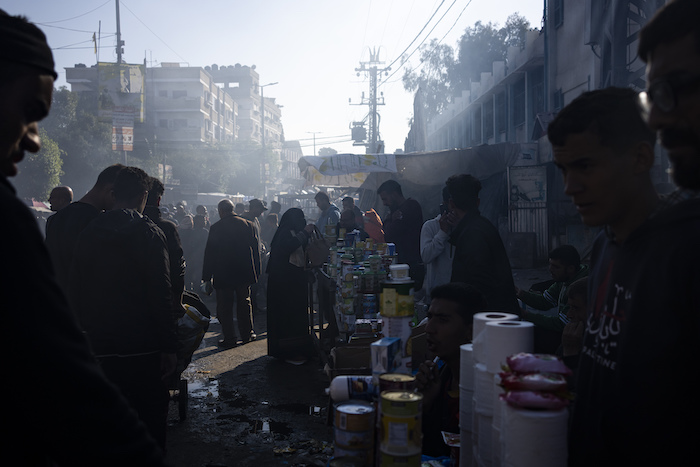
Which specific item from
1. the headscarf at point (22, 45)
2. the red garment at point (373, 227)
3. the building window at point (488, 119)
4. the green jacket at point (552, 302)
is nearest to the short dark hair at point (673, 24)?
the headscarf at point (22, 45)

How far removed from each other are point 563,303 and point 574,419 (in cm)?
351

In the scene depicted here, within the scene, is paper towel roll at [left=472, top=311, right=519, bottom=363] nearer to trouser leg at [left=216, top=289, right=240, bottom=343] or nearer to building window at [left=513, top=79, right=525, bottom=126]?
trouser leg at [left=216, top=289, right=240, bottom=343]

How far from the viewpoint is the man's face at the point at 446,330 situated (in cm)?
334

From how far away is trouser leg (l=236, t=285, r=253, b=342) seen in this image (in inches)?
354

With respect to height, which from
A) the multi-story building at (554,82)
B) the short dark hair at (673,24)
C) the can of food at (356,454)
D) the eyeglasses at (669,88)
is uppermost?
the multi-story building at (554,82)

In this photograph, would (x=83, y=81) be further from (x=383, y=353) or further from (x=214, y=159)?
(x=383, y=353)

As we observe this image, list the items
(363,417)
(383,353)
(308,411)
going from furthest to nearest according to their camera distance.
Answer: (308,411)
(383,353)
(363,417)

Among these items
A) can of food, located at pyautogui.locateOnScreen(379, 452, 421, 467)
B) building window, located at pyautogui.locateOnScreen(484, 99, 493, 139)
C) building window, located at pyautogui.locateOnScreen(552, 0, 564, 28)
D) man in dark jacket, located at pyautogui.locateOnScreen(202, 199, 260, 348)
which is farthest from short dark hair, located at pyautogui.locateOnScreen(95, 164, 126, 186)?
building window, located at pyautogui.locateOnScreen(484, 99, 493, 139)

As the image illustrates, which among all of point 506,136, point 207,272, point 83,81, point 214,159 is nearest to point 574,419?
point 207,272

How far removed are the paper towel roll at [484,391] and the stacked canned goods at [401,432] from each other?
0.24m

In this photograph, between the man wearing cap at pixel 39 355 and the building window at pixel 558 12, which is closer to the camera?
the man wearing cap at pixel 39 355

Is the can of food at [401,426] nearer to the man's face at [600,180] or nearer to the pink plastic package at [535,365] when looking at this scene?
the pink plastic package at [535,365]

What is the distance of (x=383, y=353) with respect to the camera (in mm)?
2592

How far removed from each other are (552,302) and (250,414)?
11.2 feet
